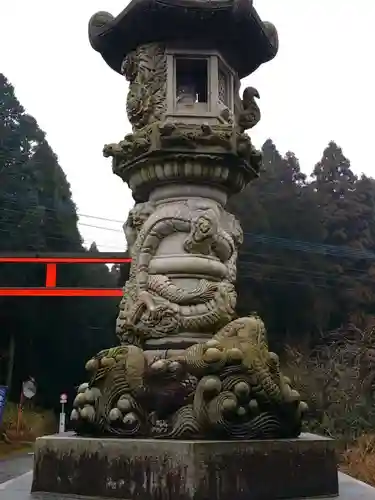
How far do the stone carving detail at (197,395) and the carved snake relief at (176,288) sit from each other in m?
0.30

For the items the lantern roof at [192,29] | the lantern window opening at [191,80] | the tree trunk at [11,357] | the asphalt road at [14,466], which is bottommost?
the asphalt road at [14,466]

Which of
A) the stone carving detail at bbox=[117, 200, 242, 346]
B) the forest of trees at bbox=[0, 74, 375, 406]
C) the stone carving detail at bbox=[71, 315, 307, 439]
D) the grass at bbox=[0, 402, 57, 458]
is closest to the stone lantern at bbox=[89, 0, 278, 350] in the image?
the stone carving detail at bbox=[117, 200, 242, 346]

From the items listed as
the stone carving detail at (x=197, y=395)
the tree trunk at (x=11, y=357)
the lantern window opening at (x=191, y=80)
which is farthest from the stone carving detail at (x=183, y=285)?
the tree trunk at (x=11, y=357)

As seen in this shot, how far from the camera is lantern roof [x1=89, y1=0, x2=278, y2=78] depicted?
196 inches

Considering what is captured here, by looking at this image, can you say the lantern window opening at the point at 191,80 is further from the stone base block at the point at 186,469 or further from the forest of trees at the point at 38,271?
the forest of trees at the point at 38,271

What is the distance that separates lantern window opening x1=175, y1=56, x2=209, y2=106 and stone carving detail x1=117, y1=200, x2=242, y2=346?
0.93 metres

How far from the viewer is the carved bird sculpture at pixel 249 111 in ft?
18.0

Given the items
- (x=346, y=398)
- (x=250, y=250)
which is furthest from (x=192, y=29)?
(x=250, y=250)

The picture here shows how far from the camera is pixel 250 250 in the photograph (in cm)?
2514

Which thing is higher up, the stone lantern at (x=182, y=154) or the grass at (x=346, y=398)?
the stone lantern at (x=182, y=154)

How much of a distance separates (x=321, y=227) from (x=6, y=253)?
12797 millimetres

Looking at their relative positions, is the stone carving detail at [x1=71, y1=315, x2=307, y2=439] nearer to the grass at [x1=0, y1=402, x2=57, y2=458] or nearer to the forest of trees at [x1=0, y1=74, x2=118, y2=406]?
the grass at [x1=0, y1=402, x2=57, y2=458]

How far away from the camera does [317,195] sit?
1104 inches

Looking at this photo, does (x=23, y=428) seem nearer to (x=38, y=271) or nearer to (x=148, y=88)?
(x=38, y=271)
